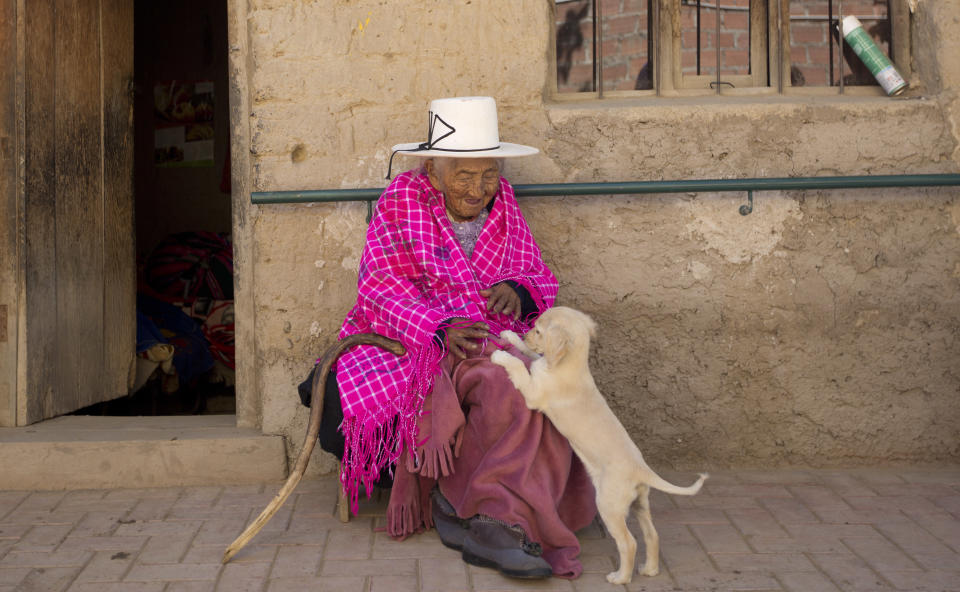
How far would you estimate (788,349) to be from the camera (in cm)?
417

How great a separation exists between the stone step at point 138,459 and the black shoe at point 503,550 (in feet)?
4.00

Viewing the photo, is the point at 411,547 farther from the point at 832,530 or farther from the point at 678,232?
the point at 678,232

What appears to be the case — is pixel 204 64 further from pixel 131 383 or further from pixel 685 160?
pixel 685 160

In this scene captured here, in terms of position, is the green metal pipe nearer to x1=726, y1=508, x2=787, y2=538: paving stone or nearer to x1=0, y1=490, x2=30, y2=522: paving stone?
x1=726, y1=508, x2=787, y2=538: paving stone

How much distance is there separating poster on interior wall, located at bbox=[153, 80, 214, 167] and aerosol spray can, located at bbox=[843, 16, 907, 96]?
466 centimetres

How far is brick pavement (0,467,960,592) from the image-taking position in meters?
3.07

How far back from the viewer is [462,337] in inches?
134

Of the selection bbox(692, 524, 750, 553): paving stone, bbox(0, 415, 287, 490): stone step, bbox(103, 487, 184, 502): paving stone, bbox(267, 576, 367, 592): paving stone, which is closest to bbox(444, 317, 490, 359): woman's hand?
bbox(267, 576, 367, 592): paving stone

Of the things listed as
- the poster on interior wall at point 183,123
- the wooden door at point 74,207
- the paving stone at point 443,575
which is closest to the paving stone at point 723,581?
the paving stone at point 443,575

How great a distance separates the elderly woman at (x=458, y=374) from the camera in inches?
128

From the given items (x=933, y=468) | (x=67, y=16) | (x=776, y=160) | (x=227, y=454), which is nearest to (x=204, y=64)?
(x=67, y=16)

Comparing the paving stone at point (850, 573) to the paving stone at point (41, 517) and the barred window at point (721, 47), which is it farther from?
the paving stone at point (41, 517)

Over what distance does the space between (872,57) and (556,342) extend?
7.18 feet

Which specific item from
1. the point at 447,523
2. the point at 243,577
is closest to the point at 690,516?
the point at 447,523
